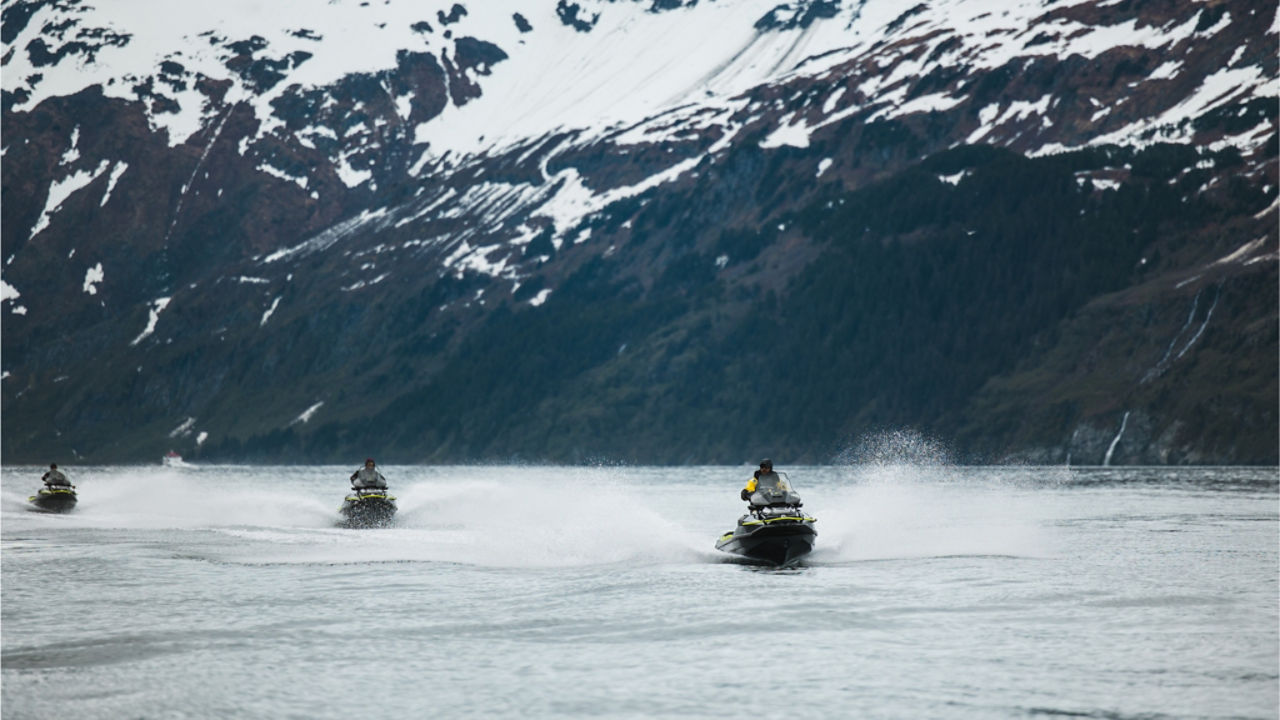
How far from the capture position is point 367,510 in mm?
77750

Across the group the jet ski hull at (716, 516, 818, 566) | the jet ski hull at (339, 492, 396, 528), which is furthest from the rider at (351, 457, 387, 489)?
the jet ski hull at (716, 516, 818, 566)

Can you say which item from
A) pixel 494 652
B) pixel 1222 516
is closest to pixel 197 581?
→ pixel 494 652

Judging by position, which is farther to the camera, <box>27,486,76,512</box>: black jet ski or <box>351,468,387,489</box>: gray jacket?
<box>27,486,76,512</box>: black jet ski

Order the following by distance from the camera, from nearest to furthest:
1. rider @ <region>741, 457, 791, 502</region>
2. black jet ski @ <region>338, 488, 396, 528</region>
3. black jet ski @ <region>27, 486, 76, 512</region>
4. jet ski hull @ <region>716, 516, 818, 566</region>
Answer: jet ski hull @ <region>716, 516, 818, 566</region> < rider @ <region>741, 457, 791, 502</region> < black jet ski @ <region>338, 488, 396, 528</region> < black jet ski @ <region>27, 486, 76, 512</region>

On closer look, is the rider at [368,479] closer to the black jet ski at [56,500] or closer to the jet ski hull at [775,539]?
the black jet ski at [56,500]

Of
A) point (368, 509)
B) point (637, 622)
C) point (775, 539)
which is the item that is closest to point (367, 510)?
point (368, 509)

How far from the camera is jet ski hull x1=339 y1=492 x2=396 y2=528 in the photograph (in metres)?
77.6

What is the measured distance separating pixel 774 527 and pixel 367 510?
102 feet

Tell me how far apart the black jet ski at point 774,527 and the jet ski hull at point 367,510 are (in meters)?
29.1

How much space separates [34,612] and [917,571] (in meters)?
28.7

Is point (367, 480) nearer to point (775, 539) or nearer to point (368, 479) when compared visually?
point (368, 479)

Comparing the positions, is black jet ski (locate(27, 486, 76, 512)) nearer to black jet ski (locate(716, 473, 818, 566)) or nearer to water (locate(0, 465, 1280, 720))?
water (locate(0, 465, 1280, 720))

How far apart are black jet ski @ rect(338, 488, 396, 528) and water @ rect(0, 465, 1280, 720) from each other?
2163 mm

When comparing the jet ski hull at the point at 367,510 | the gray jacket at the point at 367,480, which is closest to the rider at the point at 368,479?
the gray jacket at the point at 367,480
